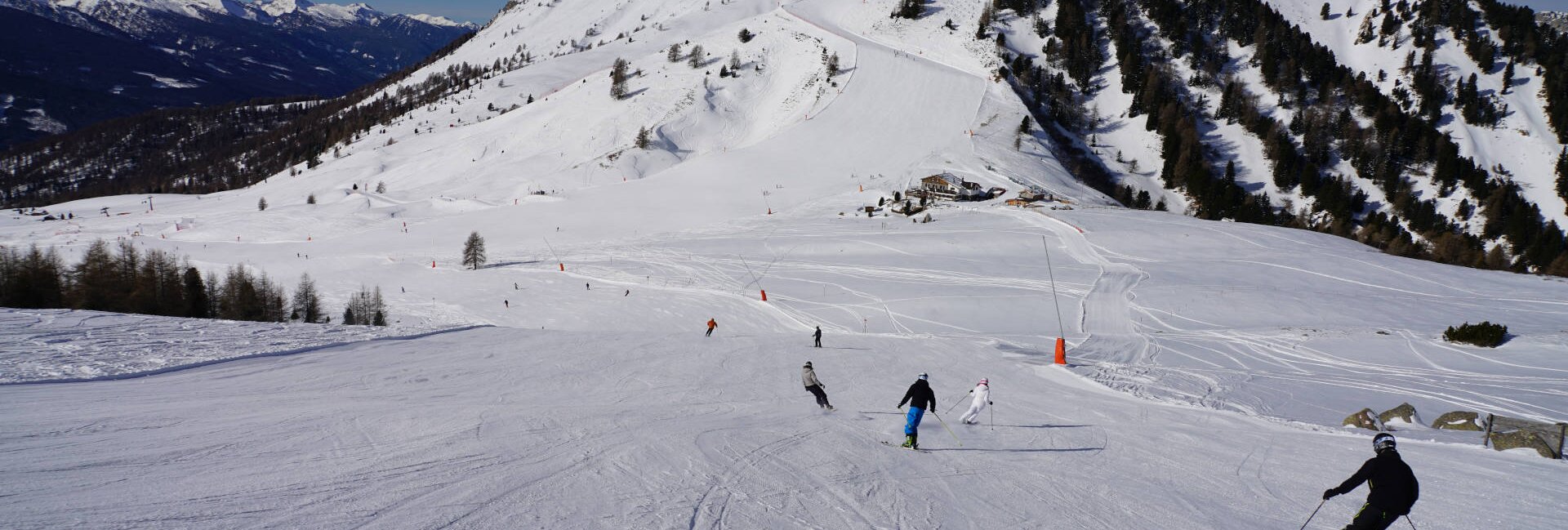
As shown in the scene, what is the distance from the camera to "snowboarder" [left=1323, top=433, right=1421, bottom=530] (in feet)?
23.5

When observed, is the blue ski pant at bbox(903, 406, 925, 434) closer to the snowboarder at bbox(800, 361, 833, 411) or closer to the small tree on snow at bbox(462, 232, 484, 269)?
the snowboarder at bbox(800, 361, 833, 411)

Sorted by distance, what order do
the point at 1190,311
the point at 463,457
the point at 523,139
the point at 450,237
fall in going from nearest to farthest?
the point at 463,457 < the point at 1190,311 < the point at 450,237 < the point at 523,139

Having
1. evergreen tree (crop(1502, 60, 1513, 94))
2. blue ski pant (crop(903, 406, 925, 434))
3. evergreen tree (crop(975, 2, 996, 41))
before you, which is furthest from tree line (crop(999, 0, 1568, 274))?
blue ski pant (crop(903, 406, 925, 434))

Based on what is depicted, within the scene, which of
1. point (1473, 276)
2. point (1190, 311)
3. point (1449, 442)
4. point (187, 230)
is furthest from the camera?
point (187, 230)

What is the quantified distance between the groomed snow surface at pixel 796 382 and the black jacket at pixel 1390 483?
1.83 m

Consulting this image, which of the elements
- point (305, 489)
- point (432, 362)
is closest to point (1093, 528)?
point (305, 489)

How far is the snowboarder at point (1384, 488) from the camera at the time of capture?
23.5 ft

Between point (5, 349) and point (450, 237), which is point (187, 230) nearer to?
point (450, 237)

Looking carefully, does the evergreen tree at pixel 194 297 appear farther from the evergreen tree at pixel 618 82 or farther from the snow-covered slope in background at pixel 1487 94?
the snow-covered slope in background at pixel 1487 94

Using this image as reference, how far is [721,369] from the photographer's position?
18953mm

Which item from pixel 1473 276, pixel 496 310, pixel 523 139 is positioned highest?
pixel 523 139

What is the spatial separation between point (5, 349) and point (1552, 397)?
116 ft

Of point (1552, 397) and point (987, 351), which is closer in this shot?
point (1552, 397)

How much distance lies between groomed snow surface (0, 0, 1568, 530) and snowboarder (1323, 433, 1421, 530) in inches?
66.4
